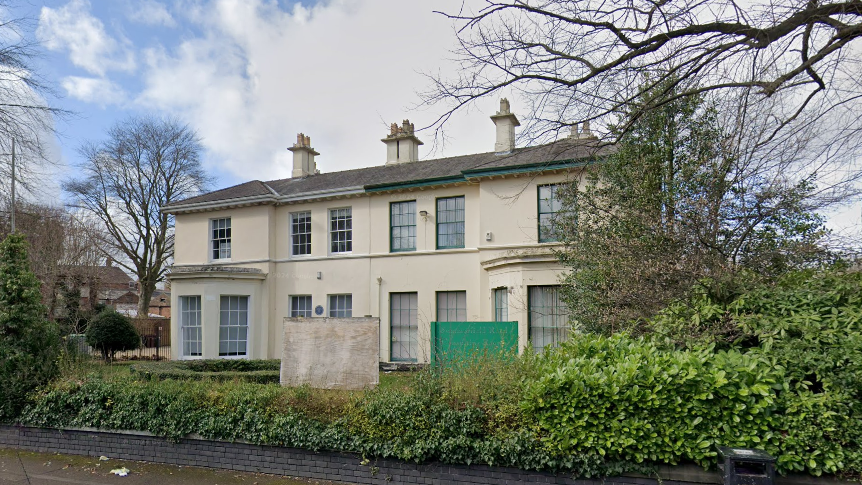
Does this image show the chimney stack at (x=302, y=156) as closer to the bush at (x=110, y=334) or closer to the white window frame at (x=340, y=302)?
the white window frame at (x=340, y=302)

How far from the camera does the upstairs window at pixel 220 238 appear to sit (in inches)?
907

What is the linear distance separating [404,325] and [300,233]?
18.6ft

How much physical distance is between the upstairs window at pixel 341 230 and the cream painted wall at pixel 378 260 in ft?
0.73

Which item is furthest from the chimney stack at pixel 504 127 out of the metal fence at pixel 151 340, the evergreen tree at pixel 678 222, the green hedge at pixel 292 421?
the metal fence at pixel 151 340

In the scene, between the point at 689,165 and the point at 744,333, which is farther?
the point at 689,165

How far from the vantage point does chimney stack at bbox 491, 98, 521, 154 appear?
19.7m

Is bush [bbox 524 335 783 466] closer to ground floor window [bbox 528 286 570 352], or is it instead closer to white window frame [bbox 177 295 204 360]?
ground floor window [bbox 528 286 570 352]

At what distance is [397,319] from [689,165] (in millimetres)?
11998

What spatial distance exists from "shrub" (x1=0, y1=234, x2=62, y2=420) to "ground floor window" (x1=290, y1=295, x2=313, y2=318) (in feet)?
36.9

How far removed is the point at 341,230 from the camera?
69.9 ft

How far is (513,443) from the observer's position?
671cm

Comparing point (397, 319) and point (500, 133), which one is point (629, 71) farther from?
point (397, 319)

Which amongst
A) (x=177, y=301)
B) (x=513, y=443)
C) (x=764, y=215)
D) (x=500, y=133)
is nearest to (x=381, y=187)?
(x=500, y=133)

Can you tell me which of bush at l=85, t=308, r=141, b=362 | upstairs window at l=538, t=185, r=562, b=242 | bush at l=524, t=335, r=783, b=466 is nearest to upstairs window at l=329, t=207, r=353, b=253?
upstairs window at l=538, t=185, r=562, b=242
